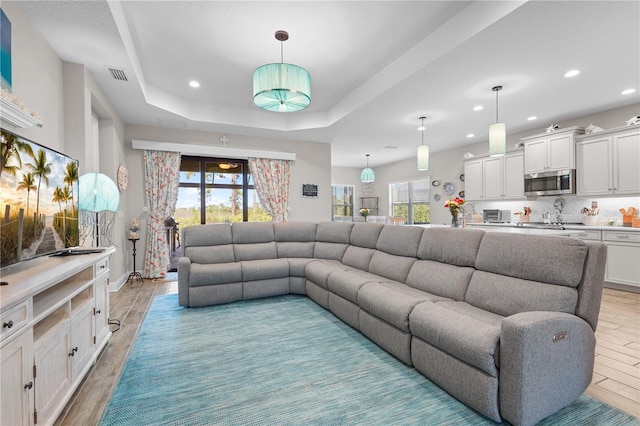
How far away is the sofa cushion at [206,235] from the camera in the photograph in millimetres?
4125

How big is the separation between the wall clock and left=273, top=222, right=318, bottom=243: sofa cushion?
2572 mm

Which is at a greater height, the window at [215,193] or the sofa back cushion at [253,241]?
the window at [215,193]

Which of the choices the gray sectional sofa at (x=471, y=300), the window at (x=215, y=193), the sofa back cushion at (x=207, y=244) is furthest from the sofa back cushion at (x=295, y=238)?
the window at (x=215, y=193)

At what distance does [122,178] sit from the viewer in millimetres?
4836

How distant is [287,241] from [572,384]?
3.57m

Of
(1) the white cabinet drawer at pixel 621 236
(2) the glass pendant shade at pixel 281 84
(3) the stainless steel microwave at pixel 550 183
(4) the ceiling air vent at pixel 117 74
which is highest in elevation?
(4) the ceiling air vent at pixel 117 74

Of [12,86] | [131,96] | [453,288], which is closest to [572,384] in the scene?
[453,288]

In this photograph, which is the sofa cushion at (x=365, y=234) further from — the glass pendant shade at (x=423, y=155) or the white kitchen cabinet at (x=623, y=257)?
the white kitchen cabinet at (x=623, y=257)

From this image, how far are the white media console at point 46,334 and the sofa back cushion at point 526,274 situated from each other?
272cm

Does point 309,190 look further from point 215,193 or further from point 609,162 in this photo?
point 609,162

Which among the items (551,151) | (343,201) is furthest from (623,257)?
(343,201)

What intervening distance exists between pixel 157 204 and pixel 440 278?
16.3 ft

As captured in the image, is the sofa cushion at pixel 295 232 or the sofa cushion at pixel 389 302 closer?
the sofa cushion at pixel 389 302

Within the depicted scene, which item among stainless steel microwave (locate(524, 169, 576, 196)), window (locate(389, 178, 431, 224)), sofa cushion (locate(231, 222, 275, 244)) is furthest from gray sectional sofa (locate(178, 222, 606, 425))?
window (locate(389, 178, 431, 224))
